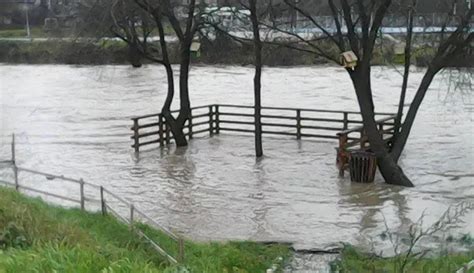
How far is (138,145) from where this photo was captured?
21562 millimetres

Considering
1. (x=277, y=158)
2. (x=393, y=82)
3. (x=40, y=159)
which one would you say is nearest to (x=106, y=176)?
(x=40, y=159)

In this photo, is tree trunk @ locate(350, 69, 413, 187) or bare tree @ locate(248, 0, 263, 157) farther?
bare tree @ locate(248, 0, 263, 157)

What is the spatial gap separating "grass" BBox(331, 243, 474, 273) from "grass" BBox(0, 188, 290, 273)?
943mm

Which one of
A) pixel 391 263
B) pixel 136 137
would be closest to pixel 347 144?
pixel 136 137

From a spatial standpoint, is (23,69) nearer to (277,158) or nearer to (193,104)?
(193,104)

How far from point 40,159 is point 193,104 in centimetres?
1364

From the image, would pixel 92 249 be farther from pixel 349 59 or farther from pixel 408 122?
pixel 408 122

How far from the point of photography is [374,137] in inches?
703

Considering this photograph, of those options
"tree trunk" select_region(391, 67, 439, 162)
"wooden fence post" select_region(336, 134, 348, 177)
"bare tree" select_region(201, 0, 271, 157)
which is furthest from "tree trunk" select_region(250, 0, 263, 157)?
"tree trunk" select_region(391, 67, 439, 162)

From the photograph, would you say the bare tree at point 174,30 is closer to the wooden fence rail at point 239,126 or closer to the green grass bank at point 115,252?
the wooden fence rail at point 239,126

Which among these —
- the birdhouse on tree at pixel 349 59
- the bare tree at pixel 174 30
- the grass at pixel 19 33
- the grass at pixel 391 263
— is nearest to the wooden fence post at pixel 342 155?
the birdhouse on tree at pixel 349 59

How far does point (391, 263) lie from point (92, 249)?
397cm

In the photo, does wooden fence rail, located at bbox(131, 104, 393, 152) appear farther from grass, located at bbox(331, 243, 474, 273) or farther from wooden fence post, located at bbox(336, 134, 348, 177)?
grass, located at bbox(331, 243, 474, 273)

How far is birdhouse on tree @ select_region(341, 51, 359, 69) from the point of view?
56.6 ft
